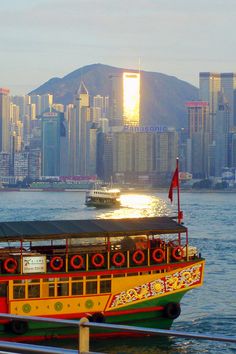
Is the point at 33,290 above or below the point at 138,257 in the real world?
below

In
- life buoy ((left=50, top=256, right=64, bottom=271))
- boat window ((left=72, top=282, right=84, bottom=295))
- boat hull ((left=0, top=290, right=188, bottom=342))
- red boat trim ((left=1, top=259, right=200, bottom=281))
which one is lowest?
boat hull ((left=0, top=290, right=188, bottom=342))

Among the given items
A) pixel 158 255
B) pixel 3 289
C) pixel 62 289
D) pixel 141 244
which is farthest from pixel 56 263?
pixel 158 255

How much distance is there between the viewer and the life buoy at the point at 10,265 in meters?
15.2

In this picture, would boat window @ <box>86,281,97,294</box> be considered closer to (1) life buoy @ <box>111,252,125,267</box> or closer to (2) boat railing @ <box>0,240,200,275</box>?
(2) boat railing @ <box>0,240,200,275</box>

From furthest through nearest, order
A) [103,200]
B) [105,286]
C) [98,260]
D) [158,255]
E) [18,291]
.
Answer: [103,200] → [158,255] → [98,260] → [105,286] → [18,291]

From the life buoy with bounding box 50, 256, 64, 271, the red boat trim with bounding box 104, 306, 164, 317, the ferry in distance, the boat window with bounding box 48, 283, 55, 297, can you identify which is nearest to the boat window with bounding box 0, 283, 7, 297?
the ferry in distance

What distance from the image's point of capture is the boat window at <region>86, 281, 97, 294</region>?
15.8 metres

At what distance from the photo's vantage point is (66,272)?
15.6 m

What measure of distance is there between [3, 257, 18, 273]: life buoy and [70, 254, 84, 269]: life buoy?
3.53 ft

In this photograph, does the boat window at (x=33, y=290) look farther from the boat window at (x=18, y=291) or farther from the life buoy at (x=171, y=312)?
the life buoy at (x=171, y=312)

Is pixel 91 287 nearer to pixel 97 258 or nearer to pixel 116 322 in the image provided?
pixel 97 258

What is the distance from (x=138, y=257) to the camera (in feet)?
53.9

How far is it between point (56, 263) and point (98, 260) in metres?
0.81

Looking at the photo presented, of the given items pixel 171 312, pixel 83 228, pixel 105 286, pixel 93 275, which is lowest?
pixel 171 312
